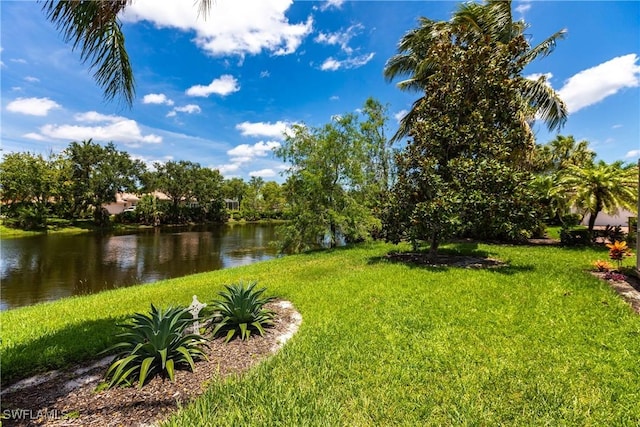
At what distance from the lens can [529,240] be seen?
1341cm

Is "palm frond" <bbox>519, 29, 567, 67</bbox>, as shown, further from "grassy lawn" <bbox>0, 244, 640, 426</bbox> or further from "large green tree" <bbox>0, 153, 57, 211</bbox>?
"large green tree" <bbox>0, 153, 57, 211</bbox>

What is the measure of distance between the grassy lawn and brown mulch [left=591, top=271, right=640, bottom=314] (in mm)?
180

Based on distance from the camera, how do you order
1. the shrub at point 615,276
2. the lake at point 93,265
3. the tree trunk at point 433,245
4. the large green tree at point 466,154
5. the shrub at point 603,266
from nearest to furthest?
the shrub at point 615,276 < the shrub at point 603,266 < the large green tree at point 466,154 < the tree trunk at point 433,245 < the lake at point 93,265

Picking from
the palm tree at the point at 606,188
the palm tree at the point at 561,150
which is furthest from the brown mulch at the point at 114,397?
the palm tree at the point at 561,150

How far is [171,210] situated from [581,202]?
50.1 meters

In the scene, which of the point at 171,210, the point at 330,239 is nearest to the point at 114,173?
the point at 171,210

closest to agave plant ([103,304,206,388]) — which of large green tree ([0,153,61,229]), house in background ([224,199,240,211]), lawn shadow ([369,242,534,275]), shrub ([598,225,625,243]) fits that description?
lawn shadow ([369,242,534,275])

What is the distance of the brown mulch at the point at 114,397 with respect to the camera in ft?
8.73

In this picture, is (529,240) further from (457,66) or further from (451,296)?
(451,296)

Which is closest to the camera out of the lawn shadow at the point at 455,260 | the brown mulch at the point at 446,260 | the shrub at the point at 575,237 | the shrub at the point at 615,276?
the shrub at the point at 615,276

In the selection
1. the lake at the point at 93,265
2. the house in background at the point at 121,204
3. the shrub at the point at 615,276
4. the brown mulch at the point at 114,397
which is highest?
the house in background at the point at 121,204

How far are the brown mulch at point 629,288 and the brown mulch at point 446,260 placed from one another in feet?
7.96

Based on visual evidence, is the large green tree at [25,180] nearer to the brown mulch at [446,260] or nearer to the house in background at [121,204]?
the house in background at [121,204]

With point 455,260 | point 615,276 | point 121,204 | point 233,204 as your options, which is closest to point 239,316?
point 455,260
